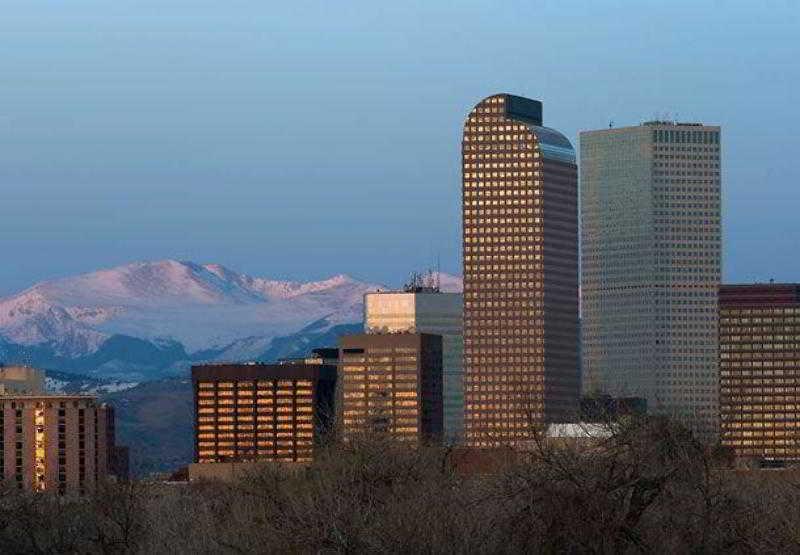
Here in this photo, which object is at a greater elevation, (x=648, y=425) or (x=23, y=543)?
(x=648, y=425)

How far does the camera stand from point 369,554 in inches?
2719

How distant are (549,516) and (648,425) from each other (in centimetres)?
Result: 1134

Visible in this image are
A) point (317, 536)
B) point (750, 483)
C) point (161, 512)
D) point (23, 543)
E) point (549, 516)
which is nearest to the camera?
point (549, 516)

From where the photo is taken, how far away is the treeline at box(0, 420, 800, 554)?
6612 centimetres

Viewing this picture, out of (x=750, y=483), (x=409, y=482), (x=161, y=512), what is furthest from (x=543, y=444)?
(x=161, y=512)

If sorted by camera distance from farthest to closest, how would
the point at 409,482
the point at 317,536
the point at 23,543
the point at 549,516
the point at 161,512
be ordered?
the point at 161,512 → the point at 23,543 → the point at 409,482 → the point at 317,536 → the point at 549,516

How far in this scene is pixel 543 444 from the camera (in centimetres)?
7069

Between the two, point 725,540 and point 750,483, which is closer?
point 725,540

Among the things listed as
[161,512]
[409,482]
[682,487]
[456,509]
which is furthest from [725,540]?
[161,512]

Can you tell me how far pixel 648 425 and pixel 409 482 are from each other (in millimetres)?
9735

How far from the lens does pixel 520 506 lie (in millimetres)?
68562

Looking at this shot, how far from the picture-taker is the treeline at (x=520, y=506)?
6612 centimetres

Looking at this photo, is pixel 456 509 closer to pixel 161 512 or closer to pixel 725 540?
pixel 725 540

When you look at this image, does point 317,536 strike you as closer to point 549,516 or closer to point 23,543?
point 549,516
